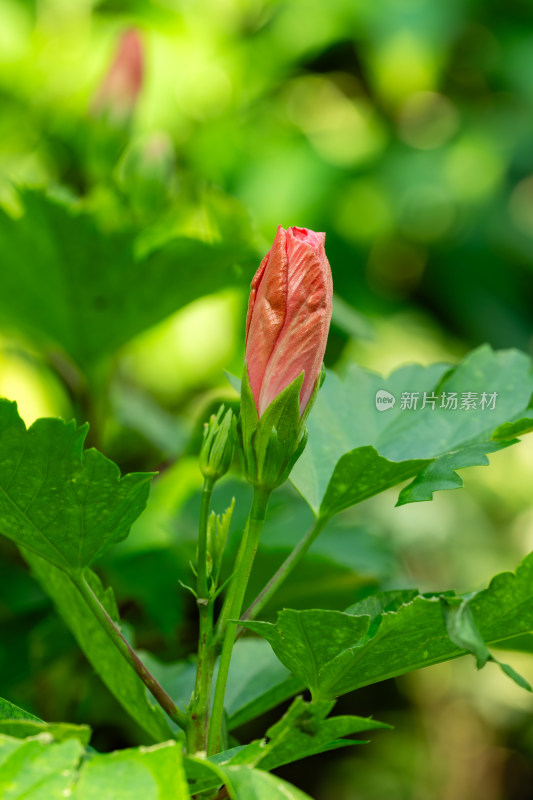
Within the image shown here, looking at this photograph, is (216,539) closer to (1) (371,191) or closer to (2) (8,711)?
(2) (8,711)

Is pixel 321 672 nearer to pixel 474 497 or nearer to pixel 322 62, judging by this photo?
pixel 474 497

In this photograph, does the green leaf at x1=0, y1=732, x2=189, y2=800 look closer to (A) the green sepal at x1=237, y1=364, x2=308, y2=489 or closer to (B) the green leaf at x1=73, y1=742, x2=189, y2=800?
(B) the green leaf at x1=73, y1=742, x2=189, y2=800

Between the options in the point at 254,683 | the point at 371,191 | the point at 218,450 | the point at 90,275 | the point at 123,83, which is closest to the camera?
the point at 218,450

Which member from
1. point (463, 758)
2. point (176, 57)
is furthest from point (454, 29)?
point (463, 758)

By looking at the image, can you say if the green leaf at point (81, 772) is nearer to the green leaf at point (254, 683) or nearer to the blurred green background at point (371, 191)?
the green leaf at point (254, 683)

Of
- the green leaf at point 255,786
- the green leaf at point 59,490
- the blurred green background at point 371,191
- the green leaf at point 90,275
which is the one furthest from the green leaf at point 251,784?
the blurred green background at point 371,191

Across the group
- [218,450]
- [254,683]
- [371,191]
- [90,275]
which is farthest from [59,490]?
[371,191]

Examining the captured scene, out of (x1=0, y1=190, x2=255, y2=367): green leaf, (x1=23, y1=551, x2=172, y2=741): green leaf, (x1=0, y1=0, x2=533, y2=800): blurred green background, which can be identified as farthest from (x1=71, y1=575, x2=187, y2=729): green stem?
(x1=0, y1=0, x2=533, y2=800): blurred green background
